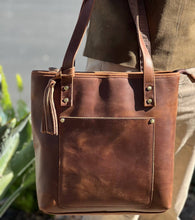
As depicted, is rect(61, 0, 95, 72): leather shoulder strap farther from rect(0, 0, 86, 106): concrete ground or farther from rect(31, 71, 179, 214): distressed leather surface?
rect(0, 0, 86, 106): concrete ground

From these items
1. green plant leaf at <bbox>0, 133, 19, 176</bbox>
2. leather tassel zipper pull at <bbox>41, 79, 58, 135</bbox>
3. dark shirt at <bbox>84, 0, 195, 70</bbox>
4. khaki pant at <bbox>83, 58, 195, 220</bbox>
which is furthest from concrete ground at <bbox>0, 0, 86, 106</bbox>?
leather tassel zipper pull at <bbox>41, 79, 58, 135</bbox>

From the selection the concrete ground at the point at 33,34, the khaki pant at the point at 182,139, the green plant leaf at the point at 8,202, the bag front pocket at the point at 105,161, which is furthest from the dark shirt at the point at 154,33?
the concrete ground at the point at 33,34

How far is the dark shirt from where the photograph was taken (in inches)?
59.7

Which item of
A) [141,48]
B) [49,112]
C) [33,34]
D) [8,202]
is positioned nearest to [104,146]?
[49,112]

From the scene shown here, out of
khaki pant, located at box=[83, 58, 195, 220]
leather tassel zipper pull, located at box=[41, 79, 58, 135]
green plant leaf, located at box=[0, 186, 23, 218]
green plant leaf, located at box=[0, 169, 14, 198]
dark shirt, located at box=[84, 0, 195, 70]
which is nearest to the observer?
leather tassel zipper pull, located at box=[41, 79, 58, 135]

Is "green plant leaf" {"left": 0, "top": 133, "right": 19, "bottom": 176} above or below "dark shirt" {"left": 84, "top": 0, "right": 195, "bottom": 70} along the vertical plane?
below

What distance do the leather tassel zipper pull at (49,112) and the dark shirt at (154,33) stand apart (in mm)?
265

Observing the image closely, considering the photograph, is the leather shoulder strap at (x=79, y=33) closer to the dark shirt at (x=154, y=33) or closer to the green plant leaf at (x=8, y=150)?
the dark shirt at (x=154, y=33)

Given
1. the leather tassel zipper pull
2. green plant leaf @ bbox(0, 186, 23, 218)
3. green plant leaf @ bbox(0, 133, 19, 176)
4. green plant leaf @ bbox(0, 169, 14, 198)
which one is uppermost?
the leather tassel zipper pull

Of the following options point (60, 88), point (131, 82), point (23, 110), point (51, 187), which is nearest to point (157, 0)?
point (131, 82)

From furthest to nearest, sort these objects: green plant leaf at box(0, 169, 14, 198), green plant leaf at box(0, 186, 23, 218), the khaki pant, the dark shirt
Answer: green plant leaf at box(0, 186, 23, 218), green plant leaf at box(0, 169, 14, 198), the khaki pant, the dark shirt

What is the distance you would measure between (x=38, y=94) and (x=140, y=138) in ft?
1.13

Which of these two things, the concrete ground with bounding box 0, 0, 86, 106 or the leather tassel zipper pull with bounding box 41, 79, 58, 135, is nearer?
the leather tassel zipper pull with bounding box 41, 79, 58, 135

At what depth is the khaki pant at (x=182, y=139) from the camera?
1630mm
